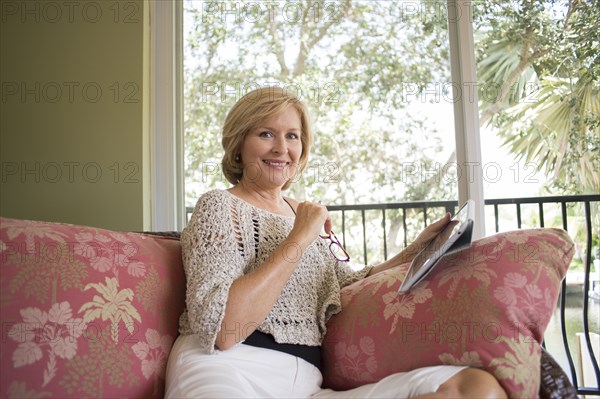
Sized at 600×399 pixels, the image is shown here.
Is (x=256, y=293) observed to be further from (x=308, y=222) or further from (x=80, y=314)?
(x=80, y=314)

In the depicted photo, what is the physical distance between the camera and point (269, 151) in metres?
1.57

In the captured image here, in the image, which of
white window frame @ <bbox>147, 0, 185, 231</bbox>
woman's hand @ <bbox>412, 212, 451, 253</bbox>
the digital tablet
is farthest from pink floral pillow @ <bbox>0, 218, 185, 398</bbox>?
white window frame @ <bbox>147, 0, 185, 231</bbox>

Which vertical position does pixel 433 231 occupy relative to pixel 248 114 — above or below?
below

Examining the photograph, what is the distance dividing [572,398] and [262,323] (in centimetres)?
69

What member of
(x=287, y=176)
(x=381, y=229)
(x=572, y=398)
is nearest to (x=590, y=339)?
(x=381, y=229)

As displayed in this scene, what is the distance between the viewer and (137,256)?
126 cm

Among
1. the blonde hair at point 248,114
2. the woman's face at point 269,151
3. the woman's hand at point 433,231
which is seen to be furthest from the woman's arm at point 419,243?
the blonde hair at point 248,114

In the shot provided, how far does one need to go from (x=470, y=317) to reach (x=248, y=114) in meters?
0.86

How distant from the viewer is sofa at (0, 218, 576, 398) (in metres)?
1.03

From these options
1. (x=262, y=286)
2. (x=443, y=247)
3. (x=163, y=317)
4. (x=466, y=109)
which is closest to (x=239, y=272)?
(x=262, y=286)

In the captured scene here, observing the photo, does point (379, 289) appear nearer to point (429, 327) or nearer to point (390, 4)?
point (429, 327)

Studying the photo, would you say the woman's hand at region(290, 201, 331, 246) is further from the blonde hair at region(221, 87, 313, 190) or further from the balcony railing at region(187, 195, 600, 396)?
the balcony railing at region(187, 195, 600, 396)

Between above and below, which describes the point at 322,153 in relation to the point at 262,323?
above

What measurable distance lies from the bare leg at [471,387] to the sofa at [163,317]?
27mm
